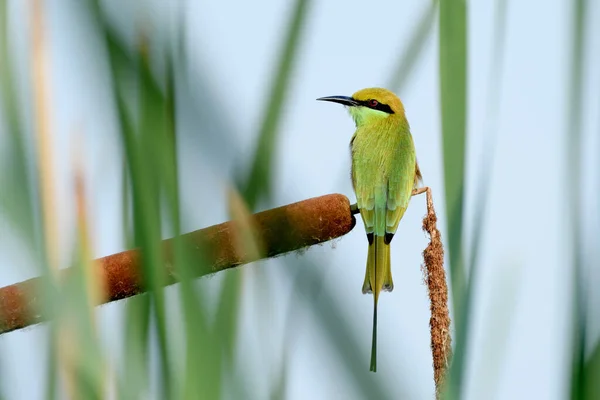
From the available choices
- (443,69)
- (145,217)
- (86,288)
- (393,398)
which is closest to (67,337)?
(86,288)

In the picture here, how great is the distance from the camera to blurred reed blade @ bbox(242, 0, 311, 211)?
90 cm

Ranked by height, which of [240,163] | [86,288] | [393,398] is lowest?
[393,398]

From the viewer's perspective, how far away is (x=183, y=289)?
2.74 ft

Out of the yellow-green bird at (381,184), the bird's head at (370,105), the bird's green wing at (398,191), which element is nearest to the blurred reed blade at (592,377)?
the yellow-green bird at (381,184)

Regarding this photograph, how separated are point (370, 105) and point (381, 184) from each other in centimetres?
114

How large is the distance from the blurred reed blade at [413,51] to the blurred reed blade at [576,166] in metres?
0.29

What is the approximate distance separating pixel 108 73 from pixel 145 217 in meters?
0.14

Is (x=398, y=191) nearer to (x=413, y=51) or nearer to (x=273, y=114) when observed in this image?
(x=413, y=51)

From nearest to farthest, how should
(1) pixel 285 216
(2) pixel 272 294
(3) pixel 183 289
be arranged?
(3) pixel 183 289 → (2) pixel 272 294 → (1) pixel 285 216

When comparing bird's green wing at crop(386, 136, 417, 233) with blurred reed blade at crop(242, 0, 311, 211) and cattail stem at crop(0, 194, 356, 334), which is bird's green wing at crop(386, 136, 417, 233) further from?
blurred reed blade at crop(242, 0, 311, 211)

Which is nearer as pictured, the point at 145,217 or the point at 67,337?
the point at 145,217

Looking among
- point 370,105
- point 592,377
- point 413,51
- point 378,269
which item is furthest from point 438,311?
point 370,105

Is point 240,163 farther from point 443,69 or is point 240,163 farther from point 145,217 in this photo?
point 443,69

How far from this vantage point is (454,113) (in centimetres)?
94
